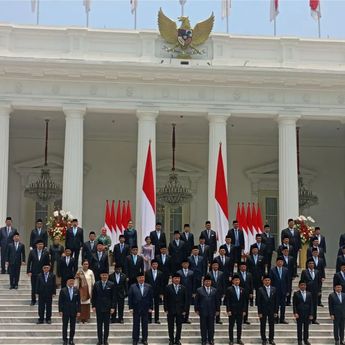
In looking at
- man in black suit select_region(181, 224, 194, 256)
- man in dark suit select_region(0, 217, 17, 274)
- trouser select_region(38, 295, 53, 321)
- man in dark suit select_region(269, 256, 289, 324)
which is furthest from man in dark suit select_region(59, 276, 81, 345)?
man in dark suit select_region(0, 217, 17, 274)

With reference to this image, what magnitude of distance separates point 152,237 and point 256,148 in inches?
454

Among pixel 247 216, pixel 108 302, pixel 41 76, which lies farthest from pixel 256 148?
pixel 108 302

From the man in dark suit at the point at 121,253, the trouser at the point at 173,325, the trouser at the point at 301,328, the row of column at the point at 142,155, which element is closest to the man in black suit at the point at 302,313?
the trouser at the point at 301,328

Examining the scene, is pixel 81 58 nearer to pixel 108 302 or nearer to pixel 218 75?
pixel 218 75

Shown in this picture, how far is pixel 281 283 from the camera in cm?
1549

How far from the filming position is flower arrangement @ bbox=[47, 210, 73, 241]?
19016 mm

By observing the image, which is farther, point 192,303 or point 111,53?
point 111,53

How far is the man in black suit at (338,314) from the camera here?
14.6m

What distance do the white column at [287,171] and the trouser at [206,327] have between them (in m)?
8.84

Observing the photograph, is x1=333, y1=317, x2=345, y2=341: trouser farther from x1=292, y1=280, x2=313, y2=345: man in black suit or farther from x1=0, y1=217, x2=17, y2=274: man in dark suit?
x1=0, y1=217, x2=17, y2=274: man in dark suit

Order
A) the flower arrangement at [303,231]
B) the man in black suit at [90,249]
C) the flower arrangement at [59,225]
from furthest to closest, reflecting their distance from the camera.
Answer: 1. the flower arrangement at [303,231]
2. the flower arrangement at [59,225]
3. the man in black suit at [90,249]

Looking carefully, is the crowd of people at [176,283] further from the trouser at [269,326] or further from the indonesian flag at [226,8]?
the indonesian flag at [226,8]

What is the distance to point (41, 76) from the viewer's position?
885 inches

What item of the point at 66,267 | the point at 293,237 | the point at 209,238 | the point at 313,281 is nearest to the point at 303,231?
the point at 293,237
